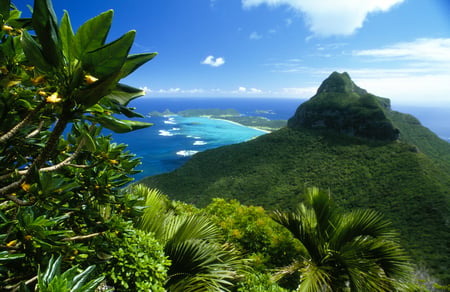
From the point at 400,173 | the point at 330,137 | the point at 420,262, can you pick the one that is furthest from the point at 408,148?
the point at 420,262

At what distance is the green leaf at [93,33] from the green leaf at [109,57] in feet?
0.09

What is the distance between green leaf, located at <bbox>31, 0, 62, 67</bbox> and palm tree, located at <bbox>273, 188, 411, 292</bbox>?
2670 millimetres

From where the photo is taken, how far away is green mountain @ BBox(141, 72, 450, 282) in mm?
21686

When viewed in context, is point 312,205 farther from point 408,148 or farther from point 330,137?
point 330,137

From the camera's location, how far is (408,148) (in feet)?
115

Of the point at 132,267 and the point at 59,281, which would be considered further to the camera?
the point at 132,267

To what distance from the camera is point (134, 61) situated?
65 centimetres

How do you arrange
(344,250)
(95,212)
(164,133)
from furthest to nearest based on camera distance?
(164,133) < (344,250) < (95,212)

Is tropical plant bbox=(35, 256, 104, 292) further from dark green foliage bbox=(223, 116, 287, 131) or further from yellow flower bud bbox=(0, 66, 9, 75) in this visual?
dark green foliage bbox=(223, 116, 287, 131)

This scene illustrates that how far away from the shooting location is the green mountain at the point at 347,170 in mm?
21686

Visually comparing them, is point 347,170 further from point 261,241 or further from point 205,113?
point 205,113

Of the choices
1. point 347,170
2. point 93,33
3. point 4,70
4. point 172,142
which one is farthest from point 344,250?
point 172,142

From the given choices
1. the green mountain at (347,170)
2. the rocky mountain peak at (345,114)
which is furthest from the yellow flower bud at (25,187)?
the rocky mountain peak at (345,114)

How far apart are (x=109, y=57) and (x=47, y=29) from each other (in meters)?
0.17
